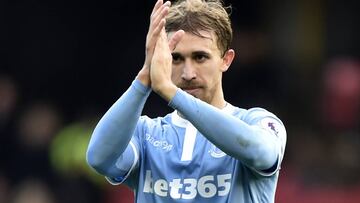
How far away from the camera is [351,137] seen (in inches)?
502

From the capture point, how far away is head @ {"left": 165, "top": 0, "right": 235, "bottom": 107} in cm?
512

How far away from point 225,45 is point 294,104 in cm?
857

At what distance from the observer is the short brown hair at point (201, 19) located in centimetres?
523

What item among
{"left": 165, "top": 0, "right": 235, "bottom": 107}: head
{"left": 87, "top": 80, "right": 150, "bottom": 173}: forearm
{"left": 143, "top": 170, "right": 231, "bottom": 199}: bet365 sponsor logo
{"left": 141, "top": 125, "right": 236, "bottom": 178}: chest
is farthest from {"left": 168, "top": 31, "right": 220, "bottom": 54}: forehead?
{"left": 143, "top": 170, "right": 231, "bottom": 199}: bet365 sponsor logo

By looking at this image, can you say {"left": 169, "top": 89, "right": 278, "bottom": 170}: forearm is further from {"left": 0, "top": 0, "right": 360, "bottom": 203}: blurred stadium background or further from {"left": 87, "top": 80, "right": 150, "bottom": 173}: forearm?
{"left": 0, "top": 0, "right": 360, "bottom": 203}: blurred stadium background

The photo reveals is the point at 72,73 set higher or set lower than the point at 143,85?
lower

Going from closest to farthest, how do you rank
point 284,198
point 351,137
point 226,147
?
1. point 226,147
2. point 284,198
3. point 351,137

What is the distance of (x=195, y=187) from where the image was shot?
16.9 feet

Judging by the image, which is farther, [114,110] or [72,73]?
[72,73]

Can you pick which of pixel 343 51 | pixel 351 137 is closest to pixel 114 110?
pixel 351 137

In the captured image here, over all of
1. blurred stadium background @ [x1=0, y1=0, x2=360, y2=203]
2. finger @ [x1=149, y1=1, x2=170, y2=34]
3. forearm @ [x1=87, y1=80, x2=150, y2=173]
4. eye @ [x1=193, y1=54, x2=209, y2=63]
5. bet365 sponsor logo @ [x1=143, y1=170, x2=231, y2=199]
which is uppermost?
finger @ [x1=149, y1=1, x2=170, y2=34]

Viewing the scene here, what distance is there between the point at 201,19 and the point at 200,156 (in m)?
0.61

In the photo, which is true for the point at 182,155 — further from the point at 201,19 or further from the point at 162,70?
the point at 201,19

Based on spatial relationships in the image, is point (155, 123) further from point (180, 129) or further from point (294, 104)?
point (294, 104)
